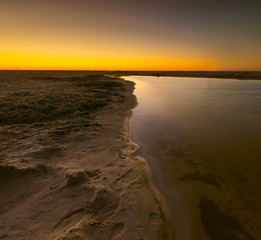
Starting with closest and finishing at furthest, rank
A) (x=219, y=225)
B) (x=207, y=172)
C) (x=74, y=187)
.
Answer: (x=219, y=225)
(x=74, y=187)
(x=207, y=172)

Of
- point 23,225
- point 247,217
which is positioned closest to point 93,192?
point 23,225

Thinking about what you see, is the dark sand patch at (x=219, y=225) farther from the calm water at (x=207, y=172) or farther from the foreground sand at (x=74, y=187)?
the foreground sand at (x=74, y=187)

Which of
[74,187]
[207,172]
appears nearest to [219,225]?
[207,172]

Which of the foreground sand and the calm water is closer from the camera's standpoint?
the foreground sand

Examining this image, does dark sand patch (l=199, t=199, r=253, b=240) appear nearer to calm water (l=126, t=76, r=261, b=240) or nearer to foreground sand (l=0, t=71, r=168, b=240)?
calm water (l=126, t=76, r=261, b=240)

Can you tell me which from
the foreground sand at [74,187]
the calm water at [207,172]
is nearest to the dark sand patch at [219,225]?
the calm water at [207,172]

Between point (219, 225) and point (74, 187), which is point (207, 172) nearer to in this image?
point (219, 225)

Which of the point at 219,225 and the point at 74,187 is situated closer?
the point at 219,225

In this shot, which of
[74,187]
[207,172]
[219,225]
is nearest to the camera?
[219,225]

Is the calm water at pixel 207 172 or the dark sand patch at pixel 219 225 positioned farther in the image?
the calm water at pixel 207 172

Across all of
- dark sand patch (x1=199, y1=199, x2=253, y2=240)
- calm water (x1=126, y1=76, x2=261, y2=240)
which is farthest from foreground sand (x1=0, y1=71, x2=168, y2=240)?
dark sand patch (x1=199, y1=199, x2=253, y2=240)

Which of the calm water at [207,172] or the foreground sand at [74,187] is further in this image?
the calm water at [207,172]

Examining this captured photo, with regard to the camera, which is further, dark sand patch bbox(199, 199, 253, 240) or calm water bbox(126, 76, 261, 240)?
calm water bbox(126, 76, 261, 240)

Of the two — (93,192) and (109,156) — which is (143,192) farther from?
(109,156)
